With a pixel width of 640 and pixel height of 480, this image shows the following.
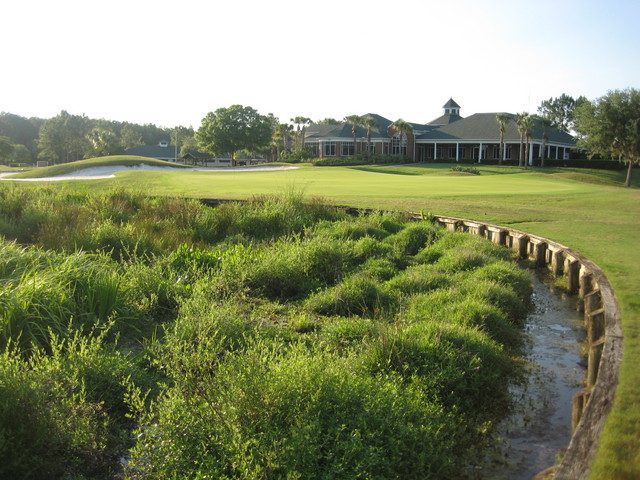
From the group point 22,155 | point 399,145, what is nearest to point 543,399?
point 399,145

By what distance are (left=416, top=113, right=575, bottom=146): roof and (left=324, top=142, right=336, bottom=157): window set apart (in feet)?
36.1

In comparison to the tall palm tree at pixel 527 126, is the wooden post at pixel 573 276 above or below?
below

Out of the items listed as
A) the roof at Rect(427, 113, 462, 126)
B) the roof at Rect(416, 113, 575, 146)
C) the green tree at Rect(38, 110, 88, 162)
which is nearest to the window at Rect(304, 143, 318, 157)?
the roof at Rect(416, 113, 575, 146)

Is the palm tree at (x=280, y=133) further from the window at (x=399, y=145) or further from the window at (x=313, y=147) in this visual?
the window at (x=399, y=145)

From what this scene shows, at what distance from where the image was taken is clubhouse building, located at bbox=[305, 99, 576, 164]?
6725 cm

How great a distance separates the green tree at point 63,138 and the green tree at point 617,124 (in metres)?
85.9

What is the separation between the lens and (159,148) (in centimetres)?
10331

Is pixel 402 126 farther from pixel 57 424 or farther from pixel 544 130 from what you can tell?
pixel 57 424

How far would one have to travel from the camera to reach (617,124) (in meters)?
45.4

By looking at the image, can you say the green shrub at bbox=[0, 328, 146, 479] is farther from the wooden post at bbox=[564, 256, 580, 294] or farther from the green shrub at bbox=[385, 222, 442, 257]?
the green shrub at bbox=[385, 222, 442, 257]

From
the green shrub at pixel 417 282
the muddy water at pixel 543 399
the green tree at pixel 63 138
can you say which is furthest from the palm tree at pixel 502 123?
the green tree at pixel 63 138

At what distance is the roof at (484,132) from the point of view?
2628 inches

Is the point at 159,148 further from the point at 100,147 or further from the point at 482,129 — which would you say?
the point at 482,129

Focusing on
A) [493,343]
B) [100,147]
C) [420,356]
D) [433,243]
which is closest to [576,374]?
[493,343]
